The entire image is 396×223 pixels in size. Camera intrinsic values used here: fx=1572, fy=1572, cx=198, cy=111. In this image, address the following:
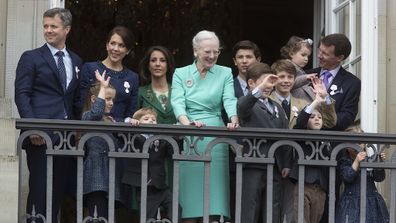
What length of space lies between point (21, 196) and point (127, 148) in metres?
0.99

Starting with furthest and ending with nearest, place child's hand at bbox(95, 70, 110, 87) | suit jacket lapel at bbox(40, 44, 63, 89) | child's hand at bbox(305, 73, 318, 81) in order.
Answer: child's hand at bbox(305, 73, 318, 81)
suit jacket lapel at bbox(40, 44, 63, 89)
child's hand at bbox(95, 70, 110, 87)

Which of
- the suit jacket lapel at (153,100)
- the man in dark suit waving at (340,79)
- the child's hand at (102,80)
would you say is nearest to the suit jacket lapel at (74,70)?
the child's hand at (102,80)

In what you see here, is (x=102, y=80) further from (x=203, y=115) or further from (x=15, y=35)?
(x=15, y=35)

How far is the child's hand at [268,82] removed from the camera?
36.6ft

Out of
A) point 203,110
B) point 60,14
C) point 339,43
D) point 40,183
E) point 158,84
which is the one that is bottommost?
point 40,183

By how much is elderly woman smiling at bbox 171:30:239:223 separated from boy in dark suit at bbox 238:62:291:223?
6.6 inches

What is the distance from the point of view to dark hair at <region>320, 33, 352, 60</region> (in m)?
12.1

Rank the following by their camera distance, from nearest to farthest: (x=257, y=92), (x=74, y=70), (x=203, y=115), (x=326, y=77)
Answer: (x=257, y=92)
(x=203, y=115)
(x=74, y=70)
(x=326, y=77)

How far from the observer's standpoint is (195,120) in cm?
1159

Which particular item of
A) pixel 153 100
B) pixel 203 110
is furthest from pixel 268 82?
pixel 153 100

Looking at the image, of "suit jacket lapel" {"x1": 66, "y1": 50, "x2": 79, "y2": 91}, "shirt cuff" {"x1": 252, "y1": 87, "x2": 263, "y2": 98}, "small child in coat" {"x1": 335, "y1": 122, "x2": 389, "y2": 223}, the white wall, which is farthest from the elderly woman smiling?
the white wall

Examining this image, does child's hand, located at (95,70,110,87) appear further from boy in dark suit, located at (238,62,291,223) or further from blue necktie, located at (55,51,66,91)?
boy in dark suit, located at (238,62,291,223)

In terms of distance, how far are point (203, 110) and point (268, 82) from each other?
26.3 inches

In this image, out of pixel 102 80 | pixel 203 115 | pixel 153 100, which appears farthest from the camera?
pixel 153 100
